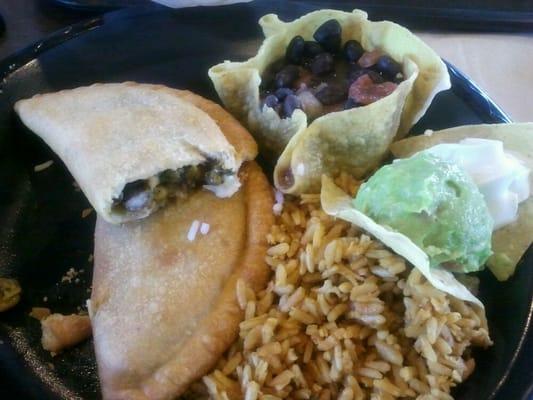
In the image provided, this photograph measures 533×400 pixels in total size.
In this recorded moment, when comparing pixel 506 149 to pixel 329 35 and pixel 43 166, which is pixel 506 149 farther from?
pixel 43 166

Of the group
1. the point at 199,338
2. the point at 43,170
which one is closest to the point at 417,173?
the point at 199,338

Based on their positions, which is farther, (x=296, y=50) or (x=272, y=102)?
(x=296, y=50)

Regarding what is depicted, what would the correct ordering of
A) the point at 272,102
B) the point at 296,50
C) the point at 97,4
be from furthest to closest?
the point at 97,4
the point at 296,50
the point at 272,102

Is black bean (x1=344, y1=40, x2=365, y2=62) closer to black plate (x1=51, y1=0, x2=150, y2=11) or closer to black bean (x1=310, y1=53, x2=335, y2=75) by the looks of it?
black bean (x1=310, y1=53, x2=335, y2=75)

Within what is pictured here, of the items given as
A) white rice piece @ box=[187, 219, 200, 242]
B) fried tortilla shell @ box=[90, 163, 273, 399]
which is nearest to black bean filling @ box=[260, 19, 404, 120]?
fried tortilla shell @ box=[90, 163, 273, 399]

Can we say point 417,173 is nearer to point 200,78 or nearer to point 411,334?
point 411,334

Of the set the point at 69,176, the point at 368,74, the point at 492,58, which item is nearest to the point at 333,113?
the point at 368,74
